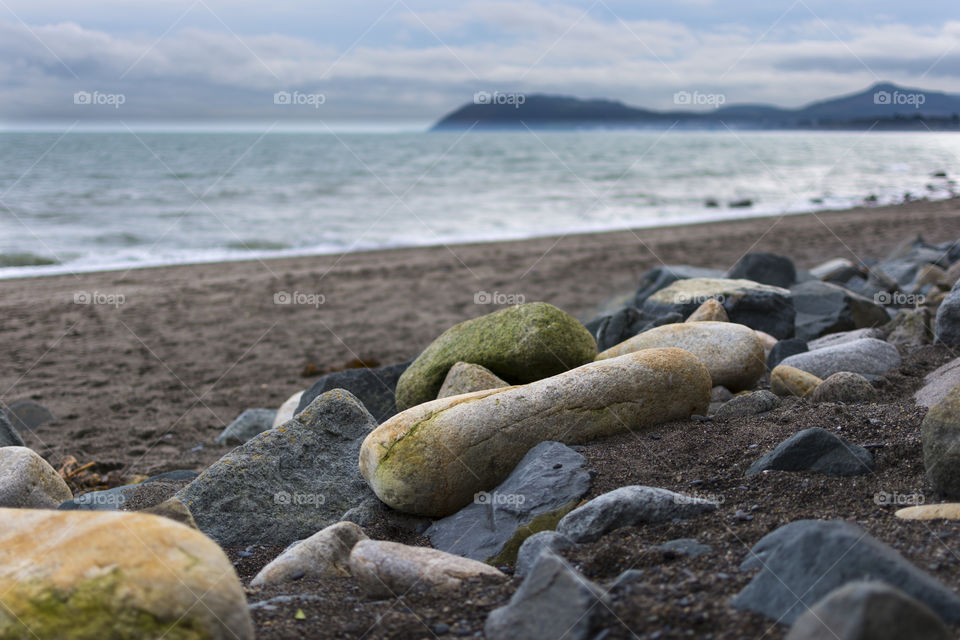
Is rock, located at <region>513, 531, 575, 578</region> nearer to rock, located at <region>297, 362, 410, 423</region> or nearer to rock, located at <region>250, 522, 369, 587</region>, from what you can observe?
rock, located at <region>250, 522, 369, 587</region>

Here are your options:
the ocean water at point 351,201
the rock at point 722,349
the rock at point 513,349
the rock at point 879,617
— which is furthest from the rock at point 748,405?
the ocean water at point 351,201

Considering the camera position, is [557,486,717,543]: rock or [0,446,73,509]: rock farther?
[0,446,73,509]: rock

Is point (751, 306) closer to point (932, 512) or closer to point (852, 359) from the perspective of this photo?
point (852, 359)

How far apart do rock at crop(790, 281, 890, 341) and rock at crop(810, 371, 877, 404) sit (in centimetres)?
222

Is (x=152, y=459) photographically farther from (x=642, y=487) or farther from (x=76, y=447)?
(x=642, y=487)

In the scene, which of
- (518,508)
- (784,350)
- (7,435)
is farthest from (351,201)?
(518,508)

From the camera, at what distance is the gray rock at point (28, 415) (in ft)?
21.4

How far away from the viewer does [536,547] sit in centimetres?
296

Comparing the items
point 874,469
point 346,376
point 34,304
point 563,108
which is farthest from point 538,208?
point 563,108

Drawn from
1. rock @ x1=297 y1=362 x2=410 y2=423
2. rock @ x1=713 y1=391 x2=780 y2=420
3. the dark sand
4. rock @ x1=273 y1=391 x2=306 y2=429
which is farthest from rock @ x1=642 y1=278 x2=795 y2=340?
rock @ x1=273 y1=391 x2=306 y2=429

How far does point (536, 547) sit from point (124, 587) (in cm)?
150

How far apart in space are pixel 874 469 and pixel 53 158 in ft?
178

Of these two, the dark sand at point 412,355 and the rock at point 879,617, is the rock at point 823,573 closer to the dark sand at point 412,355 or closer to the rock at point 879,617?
the dark sand at point 412,355

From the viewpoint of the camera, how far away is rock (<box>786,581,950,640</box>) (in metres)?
1.69
